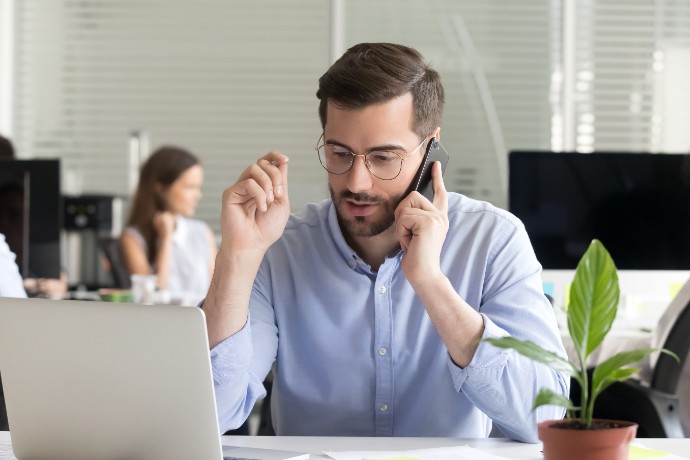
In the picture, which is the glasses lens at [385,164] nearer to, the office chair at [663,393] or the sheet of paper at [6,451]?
the sheet of paper at [6,451]

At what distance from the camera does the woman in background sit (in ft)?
17.0

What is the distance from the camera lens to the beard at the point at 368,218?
1.95m

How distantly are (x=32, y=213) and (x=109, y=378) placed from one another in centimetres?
255

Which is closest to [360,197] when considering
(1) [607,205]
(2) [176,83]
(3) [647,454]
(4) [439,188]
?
(4) [439,188]

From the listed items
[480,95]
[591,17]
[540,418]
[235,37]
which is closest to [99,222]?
[235,37]

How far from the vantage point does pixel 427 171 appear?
6.70 feet

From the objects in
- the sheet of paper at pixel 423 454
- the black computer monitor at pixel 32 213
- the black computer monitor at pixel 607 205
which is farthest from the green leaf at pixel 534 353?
the black computer monitor at pixel 32 213

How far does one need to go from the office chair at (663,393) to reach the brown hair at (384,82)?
0.98 metres

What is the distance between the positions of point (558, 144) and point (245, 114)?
75.7 inches

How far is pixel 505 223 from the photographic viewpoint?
78.2 inches

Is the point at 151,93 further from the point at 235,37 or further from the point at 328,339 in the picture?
the point at 328,339

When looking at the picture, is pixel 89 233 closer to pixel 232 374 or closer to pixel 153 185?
pixel 153 185

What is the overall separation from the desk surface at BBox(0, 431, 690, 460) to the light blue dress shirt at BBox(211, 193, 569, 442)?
0.20 metres

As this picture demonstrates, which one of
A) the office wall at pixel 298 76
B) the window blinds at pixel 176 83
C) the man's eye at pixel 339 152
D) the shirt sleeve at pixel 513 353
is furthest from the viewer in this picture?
the window blinds at pixel 176 83
